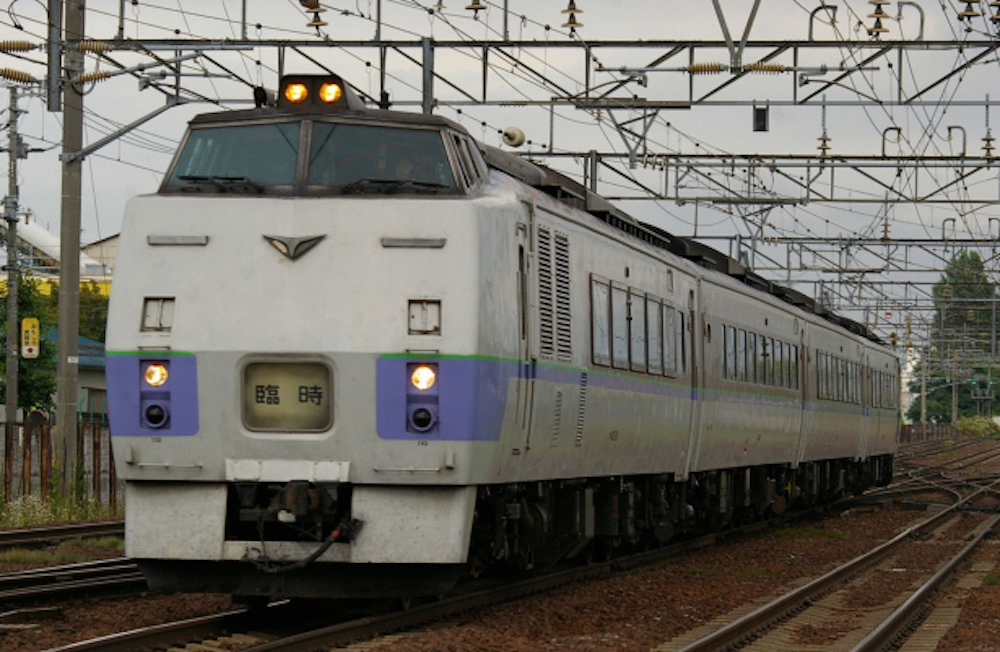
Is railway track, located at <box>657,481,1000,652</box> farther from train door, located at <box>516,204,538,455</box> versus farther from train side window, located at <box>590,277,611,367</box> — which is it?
train side window, located at <box>590,277,611,367</box>

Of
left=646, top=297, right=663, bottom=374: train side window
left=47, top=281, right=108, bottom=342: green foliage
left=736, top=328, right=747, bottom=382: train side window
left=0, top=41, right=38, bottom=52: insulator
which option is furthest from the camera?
left=47, top=281, right=108, bottom=342: green foliage

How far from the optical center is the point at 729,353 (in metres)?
18.8

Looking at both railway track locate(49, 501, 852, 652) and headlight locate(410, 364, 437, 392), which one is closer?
railway track locate(49, 501, 852, 652)

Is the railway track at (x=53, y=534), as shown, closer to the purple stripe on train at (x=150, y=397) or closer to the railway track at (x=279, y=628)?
the railway track at (x=279, y=628)

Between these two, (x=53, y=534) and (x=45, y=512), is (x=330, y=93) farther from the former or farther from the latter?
(x=45, y=512)

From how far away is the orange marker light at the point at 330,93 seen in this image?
36.1ft

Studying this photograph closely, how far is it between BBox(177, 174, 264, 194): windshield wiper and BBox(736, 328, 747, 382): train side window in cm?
985

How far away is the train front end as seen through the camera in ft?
32.5

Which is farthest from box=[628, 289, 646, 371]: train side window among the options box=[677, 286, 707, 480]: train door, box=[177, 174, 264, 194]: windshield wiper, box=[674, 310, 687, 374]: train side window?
box=[177, 174, 264, 194]: windshield wiper

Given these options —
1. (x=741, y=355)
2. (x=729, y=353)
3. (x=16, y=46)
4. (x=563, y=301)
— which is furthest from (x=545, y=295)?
(x=16, y=46)

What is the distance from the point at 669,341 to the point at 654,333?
0.64m

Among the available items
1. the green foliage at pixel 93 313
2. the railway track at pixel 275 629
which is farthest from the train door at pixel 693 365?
the green foliage at pixel 93 313

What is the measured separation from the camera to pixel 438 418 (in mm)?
9938

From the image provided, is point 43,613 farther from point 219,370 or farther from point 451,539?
point 451,539
